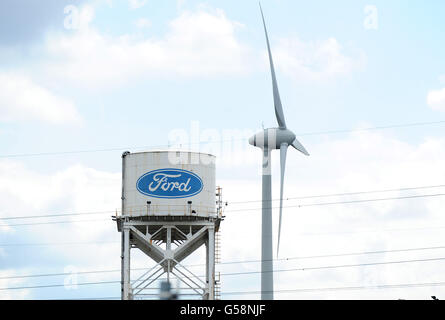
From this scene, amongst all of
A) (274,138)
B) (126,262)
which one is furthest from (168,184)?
(274,138)

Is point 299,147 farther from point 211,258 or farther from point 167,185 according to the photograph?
point 211,258

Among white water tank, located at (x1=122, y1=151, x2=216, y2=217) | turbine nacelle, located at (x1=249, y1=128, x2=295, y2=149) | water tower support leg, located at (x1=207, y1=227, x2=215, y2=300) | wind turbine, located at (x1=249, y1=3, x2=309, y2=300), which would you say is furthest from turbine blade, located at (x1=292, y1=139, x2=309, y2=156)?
water tower support leg, located at (x1=207, y1=227, x2=215, y2=300)

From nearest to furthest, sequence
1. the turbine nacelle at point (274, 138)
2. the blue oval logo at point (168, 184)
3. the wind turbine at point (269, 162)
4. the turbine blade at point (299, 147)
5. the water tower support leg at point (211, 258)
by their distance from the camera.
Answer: the wind turbine at point (269, 162)
the turbine nacelle at point (274, 138)
the turbine blade at point (299, 147)
the blue oval logo at point (168, 184)
the water tower support leg at point (211, 258)

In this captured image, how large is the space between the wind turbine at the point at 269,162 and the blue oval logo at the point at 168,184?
7.81 metres

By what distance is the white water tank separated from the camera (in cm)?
8406

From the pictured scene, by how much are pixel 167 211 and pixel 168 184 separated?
2.27 metres

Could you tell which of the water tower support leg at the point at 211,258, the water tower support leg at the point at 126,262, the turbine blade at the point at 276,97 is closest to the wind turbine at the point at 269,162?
the turbine blade at the point at 276,97

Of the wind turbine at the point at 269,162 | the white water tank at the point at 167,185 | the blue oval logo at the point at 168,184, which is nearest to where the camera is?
the wind turbine at the point at 269,162

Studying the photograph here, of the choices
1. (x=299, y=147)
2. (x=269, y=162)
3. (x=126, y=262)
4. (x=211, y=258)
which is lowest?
(x=126, y=262)

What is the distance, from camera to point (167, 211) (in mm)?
83812

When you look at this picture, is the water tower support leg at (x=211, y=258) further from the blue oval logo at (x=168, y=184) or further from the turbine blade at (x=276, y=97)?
the turbine blade at (x=276, y=97)

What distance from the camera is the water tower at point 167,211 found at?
3314 inches
